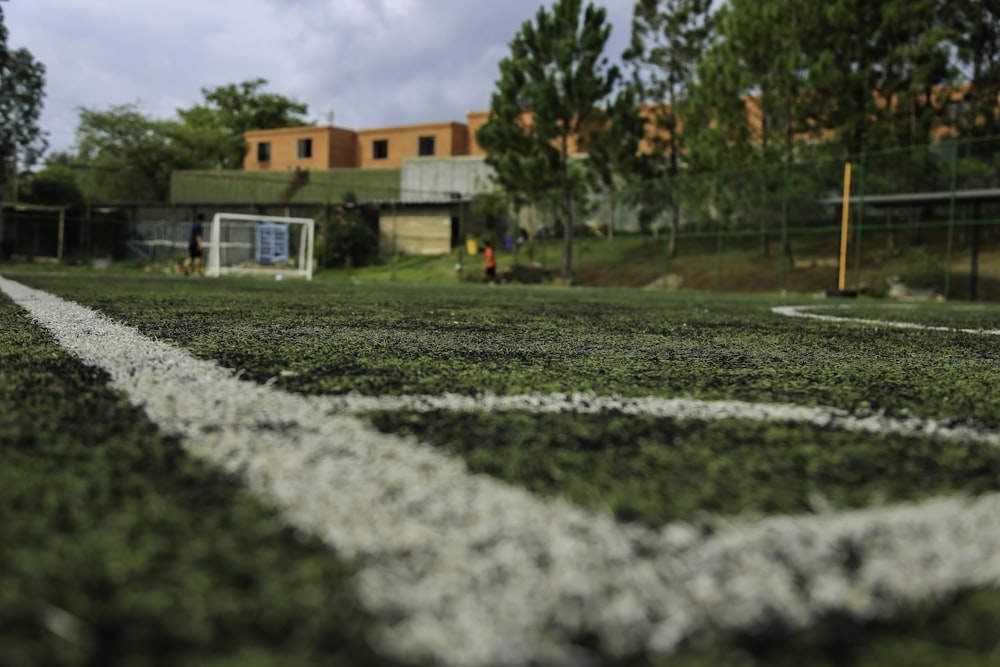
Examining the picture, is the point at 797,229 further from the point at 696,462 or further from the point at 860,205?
the point at 696,462

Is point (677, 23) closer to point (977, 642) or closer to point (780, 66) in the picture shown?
point (780, 66)

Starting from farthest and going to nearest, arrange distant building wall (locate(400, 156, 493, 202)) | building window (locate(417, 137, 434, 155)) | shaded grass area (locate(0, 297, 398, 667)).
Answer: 1. building window (locate(417, 137, 434, 155))
2. distant building wall (locate(400, 156, 493, 202))
3. shaded grass area (locate(0, 297, 398, 667))

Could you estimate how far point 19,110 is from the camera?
122 ft

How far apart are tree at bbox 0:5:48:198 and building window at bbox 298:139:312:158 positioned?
1262 centimetres

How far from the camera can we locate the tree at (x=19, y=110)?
34.5 meters

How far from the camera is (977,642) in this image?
60 centimetres

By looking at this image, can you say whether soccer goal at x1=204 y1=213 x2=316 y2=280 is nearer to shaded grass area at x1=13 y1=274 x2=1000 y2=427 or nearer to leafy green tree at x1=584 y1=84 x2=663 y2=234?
leafy green tree at x1=584 y1=84 x2=663 y2=234

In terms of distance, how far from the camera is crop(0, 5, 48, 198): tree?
3453cm

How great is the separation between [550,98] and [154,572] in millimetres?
21824

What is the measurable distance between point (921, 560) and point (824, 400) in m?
0.92

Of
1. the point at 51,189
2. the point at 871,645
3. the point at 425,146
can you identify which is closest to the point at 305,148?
the point at 425,146

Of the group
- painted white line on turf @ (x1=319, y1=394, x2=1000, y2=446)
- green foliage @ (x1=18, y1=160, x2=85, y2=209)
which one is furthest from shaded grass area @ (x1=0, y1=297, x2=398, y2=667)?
green foliage @ (x1=18, y1=160, x2=85, y2=209)

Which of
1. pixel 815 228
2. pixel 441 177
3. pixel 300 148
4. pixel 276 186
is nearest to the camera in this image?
pixel 815 228

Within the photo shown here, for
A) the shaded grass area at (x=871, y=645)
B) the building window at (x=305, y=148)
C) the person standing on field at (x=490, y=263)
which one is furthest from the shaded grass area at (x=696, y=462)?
the building window at (x=305, y=148)
